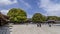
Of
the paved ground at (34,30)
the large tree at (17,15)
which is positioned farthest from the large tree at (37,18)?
the paved ground at (34,30)

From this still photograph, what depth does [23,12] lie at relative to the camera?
3157 inches

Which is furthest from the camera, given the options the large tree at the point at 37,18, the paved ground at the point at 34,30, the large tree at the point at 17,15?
the large tree at the point at 37,18

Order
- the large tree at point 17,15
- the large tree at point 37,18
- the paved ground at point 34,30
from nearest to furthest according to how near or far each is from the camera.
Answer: the paved ground at point 34,30, the large tree at point 17,15, the large tree at point 37,18

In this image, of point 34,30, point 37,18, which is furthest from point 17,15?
point 34,30

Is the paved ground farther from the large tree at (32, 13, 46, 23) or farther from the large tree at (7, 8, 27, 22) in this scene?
the large tree at (32, 13, 46, 23)

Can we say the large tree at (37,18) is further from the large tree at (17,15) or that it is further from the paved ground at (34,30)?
the paved ground at (34,30)

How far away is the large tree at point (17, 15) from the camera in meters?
75.5

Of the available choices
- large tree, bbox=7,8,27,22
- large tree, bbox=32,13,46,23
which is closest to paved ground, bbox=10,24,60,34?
large tree, bbox=7,8,27,22

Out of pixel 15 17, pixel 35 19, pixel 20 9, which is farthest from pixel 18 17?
pixel 35 19

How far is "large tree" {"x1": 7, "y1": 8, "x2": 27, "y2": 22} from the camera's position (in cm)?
7549

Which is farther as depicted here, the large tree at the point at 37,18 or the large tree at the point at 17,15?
the large tree at the point at 37,18

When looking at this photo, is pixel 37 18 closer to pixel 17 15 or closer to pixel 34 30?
pixel 17 15

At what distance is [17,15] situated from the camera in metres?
77.1

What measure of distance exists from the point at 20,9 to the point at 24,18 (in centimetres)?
806
